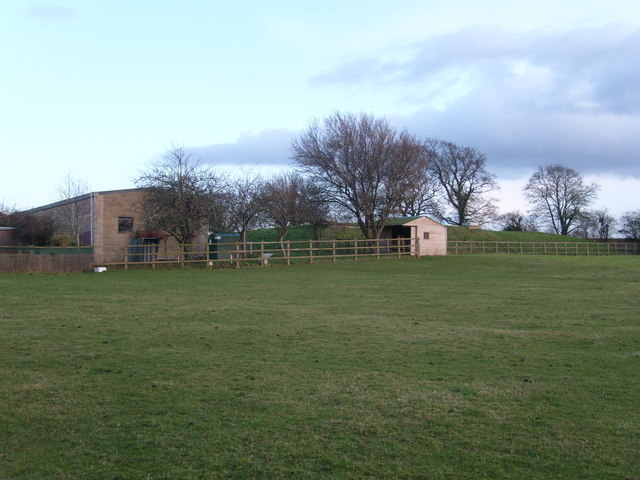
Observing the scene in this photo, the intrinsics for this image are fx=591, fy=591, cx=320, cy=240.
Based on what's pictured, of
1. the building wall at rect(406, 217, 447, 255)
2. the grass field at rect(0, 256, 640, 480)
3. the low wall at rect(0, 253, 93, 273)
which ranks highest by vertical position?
the building wall at rect(406, 217, 447, 255)

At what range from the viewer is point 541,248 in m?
55.4

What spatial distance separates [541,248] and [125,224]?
124 ft

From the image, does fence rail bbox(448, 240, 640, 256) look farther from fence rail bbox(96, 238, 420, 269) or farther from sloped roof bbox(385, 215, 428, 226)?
fence rail bbox(96, 238, 420, 269)

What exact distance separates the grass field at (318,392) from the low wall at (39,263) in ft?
40.1

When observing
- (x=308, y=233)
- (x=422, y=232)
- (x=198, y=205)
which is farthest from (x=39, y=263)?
(x=422, y=232)

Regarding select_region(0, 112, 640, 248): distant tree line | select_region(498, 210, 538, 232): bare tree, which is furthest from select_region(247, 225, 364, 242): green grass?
select_region(498, 210, 538, 232): bare tree

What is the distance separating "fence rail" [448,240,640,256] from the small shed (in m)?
2.77

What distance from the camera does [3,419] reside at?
5.83m

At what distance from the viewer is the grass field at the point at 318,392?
4848mm

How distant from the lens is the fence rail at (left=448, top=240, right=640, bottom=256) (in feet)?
168

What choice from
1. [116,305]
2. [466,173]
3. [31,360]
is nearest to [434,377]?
[31,360]

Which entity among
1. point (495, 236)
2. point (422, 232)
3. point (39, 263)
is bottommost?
point (39, 263)

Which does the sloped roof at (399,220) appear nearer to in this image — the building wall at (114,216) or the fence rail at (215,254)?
the fence rail at (215,254)

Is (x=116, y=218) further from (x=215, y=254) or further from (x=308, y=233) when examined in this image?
(x=308, y=233)
